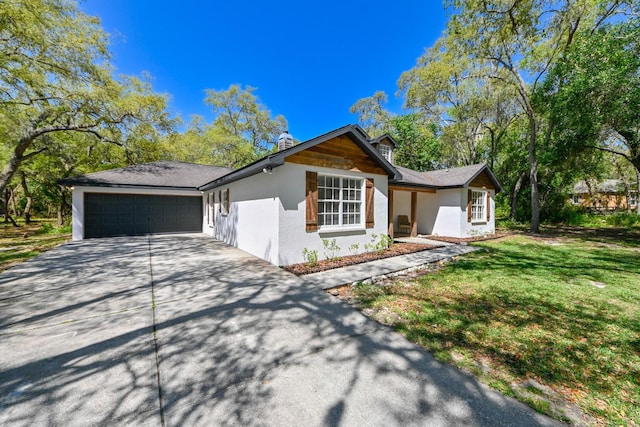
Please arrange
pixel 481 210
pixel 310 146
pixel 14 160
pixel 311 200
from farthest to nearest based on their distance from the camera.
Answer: pixel 481 210 < pixel 14 160 < pixel 311 200 < pixel 310 146

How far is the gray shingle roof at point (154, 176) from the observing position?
11933 millimetres

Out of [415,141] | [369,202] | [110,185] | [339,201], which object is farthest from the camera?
[415,141]

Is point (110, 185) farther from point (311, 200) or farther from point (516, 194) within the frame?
point (516, 194)

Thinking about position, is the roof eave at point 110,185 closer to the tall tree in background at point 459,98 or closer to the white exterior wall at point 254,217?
the white exterior wall at point 254,217

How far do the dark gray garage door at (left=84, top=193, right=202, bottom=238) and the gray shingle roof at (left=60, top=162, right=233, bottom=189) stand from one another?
79 cm

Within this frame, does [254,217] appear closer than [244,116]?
Yes

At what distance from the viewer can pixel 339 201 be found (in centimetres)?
775

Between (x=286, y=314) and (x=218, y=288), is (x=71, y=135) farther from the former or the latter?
(x=286, y=314)

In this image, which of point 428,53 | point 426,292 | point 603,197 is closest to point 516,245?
point 426,292

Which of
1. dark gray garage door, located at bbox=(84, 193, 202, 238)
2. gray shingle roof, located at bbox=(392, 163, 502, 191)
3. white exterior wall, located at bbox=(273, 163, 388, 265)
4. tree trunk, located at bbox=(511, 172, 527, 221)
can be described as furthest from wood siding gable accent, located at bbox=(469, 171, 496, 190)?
dark gray garage door, located at bbox=(84, 193, 202, 238)

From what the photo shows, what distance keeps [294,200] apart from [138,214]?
36.4 ft

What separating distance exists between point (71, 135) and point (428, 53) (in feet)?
87.5

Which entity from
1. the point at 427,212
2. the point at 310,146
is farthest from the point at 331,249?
the point at 427,212

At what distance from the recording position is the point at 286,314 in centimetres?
401
